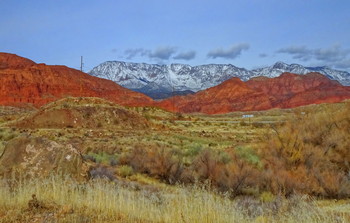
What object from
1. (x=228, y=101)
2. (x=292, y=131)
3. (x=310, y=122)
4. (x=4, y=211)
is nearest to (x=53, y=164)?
(x=4, y=211)

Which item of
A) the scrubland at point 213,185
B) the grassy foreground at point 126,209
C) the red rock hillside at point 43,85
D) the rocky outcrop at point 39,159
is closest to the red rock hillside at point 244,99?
the red rock hillside at point 43,85

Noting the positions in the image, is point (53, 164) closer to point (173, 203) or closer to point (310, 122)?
point (173, 203)

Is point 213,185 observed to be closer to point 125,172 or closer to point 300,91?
point 125,172

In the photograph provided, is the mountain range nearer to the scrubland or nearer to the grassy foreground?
the scrubland

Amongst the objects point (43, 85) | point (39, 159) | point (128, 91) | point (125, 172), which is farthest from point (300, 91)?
point (39, 159)

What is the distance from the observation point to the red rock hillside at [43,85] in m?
102

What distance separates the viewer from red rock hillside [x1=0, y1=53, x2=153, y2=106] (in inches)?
4023

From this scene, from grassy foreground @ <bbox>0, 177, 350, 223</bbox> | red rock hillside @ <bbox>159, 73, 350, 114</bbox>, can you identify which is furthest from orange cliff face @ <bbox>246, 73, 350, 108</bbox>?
grassy foreground @ <bbox>0, 177, 350, 223</bbox>

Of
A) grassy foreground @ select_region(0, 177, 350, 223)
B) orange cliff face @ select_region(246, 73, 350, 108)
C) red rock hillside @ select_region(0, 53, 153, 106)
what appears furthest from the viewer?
orange cliff face @ select_region(246, 73, 350, 108)

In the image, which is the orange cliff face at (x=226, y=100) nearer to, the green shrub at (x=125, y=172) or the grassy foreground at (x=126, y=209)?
the green shrub at (x=125, y=172)

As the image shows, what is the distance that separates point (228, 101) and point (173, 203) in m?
152

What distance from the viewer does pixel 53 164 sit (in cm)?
1099

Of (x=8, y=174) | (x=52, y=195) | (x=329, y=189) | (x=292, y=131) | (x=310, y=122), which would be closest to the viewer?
(x=52, y=195)

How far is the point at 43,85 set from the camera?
4289 inches
